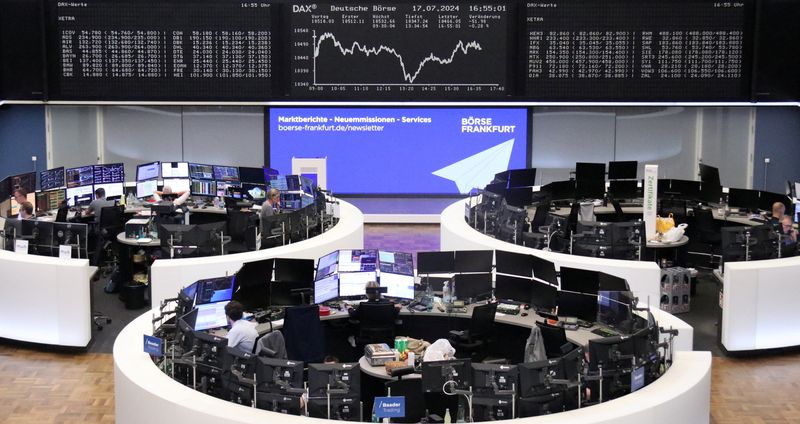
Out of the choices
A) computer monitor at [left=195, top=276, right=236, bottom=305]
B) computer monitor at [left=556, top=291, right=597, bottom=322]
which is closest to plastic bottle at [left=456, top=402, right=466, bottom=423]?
computer monitor at [left=556, top=291, right=597, bottom=322]

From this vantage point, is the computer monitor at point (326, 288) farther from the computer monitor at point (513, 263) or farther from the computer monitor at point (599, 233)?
the computer monitor at point (599, 233)

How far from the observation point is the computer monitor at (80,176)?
15305 millimetres

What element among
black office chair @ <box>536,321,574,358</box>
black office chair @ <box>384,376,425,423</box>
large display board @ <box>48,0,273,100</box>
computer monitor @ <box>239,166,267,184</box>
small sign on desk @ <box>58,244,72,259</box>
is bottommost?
black office chair @ <box>384,376,425,423</box>

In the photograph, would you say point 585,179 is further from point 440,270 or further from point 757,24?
point 440,270

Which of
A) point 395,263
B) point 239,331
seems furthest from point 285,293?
point 239,331

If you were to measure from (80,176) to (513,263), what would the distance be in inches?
276

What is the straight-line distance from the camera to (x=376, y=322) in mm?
10375

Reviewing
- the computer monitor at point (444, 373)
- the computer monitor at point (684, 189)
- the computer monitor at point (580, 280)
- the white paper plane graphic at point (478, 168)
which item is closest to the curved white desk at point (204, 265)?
the computer monitor at point (580, 280)

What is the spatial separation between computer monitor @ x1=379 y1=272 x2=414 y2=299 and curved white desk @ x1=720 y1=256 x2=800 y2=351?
331 centimetres

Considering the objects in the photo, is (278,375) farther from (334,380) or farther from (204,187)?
(204,187)

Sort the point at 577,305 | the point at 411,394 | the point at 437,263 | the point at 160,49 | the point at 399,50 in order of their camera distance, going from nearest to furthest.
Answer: the point at 411,394
the point at 577,305
the point at 437,263
the point at 160,49
the point at 399,50

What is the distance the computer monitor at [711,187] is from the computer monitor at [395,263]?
6.18 metres

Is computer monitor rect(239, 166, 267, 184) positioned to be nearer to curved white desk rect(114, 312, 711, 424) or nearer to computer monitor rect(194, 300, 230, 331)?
computer monitor rect(194, 300, 230, 331)

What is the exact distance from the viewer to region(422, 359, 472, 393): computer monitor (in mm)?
8016
